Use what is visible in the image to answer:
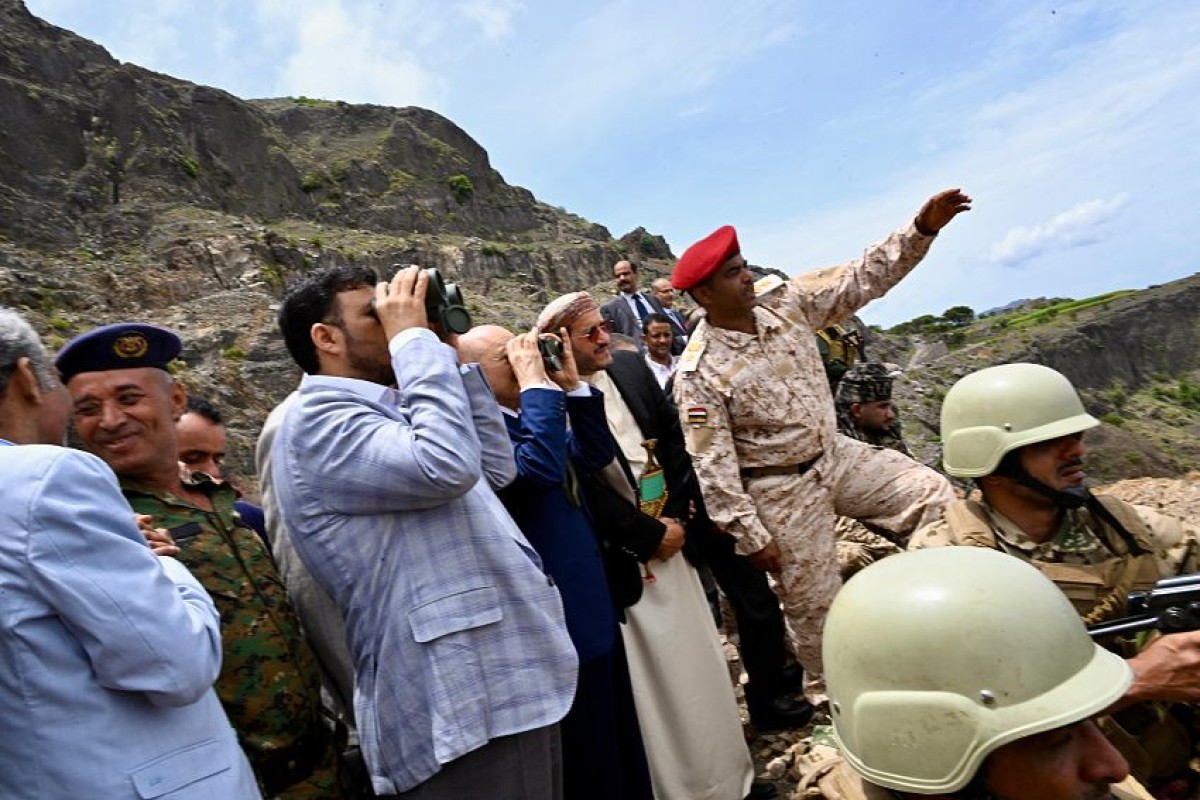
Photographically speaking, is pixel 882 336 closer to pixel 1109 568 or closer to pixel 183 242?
pixel 183 242

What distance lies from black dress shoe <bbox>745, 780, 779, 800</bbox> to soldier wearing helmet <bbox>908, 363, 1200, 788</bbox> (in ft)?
4.43

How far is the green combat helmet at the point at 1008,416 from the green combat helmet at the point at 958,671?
2.80ft

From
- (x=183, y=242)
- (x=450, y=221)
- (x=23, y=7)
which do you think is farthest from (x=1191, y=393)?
(x=23, y=7)

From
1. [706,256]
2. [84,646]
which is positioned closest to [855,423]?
[706,256]

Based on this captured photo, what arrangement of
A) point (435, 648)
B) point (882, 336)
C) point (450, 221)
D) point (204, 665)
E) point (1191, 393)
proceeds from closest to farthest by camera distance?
1. point (204, 665)
2. point (435, 648)
3. point (882, 336)
4. point (1191, 393)
5. point (450, 221)

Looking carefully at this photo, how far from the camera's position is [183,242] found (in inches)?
976

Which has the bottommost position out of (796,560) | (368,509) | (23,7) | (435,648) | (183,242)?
(796,560)

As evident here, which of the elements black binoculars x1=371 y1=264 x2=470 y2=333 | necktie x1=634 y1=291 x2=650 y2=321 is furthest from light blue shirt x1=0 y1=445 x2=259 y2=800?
necktie x1=634 y1=291 x2=650 y2=321

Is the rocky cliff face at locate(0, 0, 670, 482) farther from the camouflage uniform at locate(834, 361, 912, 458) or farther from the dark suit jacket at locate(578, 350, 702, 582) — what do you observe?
the dark suit jacket at locate(578, 350, 702, 582)

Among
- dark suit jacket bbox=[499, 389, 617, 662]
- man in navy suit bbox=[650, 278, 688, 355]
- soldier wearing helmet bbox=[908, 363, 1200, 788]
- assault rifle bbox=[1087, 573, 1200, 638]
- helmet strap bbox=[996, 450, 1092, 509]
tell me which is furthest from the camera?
man in navy suit bbox=[650, 278, 688, 355]

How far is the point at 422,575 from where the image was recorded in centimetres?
180

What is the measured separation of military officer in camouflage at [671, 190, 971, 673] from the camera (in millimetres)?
3330

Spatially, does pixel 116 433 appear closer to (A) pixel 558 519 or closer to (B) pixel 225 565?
(B) pixel 225 565

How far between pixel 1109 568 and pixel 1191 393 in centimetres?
5395
